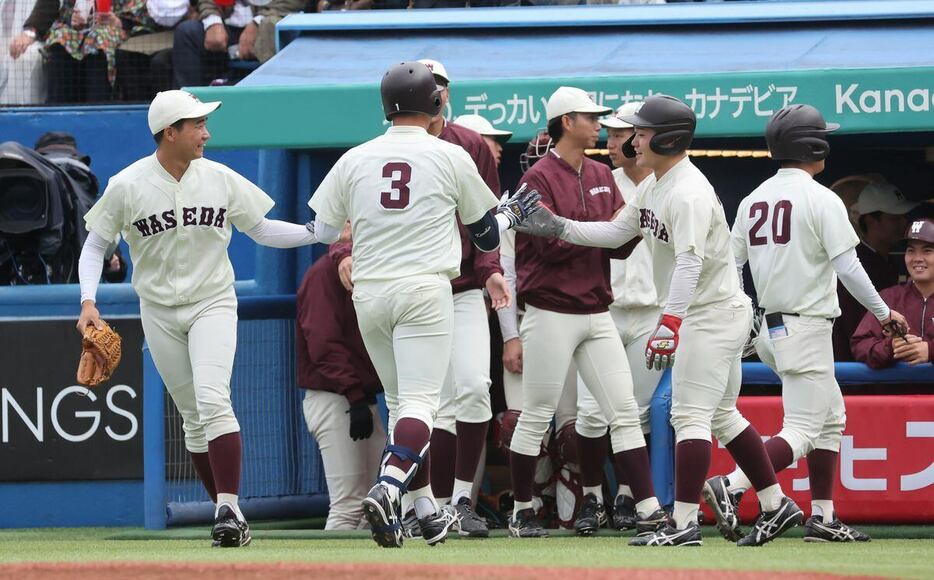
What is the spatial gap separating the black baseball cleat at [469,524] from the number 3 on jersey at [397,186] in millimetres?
1637

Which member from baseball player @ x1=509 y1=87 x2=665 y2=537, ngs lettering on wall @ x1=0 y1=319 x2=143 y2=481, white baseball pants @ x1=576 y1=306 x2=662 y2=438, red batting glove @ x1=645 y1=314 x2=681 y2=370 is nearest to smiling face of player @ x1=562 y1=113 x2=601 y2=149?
baseball player @ x1=509 y1=87 x2=665 y2=537

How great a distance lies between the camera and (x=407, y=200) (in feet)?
19.9

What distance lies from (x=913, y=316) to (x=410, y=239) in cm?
297

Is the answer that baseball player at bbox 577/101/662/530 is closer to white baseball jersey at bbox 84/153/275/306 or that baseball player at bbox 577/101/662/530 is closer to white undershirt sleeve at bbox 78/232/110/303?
white baseball jersey at bbox 84/153/275/306

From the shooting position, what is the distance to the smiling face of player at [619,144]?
7.96 m

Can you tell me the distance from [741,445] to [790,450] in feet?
0.99

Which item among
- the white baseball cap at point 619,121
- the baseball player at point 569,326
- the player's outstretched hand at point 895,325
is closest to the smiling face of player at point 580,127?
the baseball player at point 569,326

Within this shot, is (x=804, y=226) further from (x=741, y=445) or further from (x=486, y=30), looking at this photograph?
(x=486, y=30)

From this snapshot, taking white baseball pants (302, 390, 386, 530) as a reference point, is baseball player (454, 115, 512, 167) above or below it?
above

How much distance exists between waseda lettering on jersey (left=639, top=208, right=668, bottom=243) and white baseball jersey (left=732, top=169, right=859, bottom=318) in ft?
1.84

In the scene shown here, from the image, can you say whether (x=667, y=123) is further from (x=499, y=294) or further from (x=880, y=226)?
(x=880, y=226)

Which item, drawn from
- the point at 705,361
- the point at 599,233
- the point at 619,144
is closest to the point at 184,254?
the point at 599,233

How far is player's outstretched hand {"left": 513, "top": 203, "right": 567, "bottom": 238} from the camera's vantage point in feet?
22.3

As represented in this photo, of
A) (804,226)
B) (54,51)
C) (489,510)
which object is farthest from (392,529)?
(54,51)
